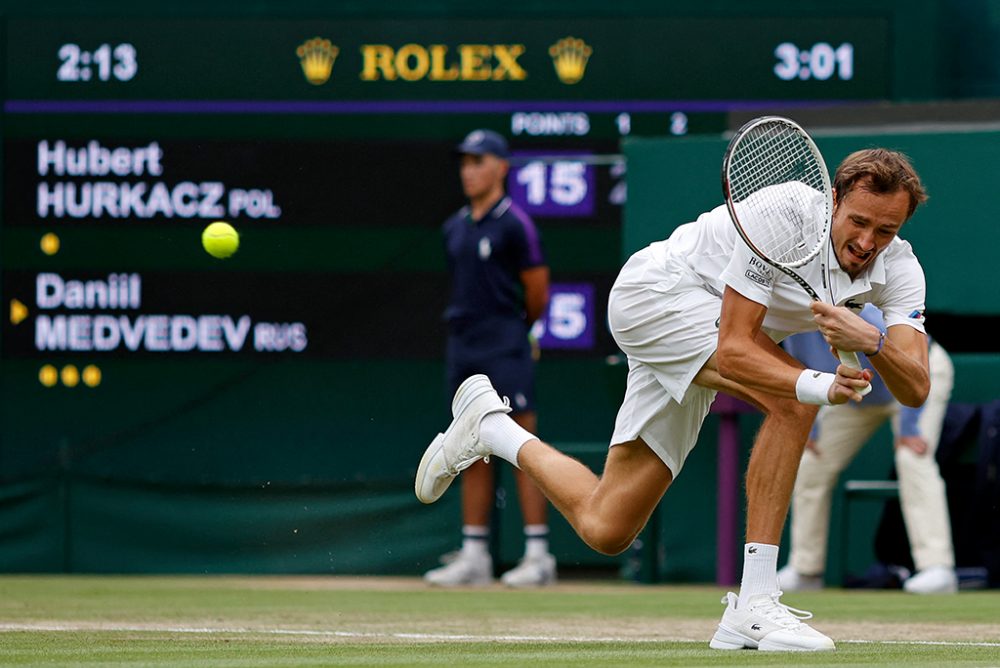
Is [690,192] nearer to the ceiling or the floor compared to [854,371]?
nearer to the ceiling

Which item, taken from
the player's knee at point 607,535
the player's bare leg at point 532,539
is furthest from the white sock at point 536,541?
the player's knee at point 607,535

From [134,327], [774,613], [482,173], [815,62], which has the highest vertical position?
[815,62]

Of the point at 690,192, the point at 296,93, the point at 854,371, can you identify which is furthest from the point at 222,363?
the point at 854,371

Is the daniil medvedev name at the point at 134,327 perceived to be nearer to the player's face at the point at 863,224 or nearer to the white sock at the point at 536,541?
the white sock at the point at 536,541

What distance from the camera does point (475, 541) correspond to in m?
8.89

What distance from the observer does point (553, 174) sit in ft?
32.4

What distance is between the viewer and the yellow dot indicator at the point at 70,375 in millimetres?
9945

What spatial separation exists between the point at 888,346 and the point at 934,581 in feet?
11.2

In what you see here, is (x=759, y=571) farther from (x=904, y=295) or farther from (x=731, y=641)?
(x=904, y=295)

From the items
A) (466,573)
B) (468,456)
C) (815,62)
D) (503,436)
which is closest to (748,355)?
(503,436)

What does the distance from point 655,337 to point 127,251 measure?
4.82 metres

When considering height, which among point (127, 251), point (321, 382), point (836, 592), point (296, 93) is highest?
point (296, 93)

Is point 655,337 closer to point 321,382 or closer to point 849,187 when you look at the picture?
point 849,187

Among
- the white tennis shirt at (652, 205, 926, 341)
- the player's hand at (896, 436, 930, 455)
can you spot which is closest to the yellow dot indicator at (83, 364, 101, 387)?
the player's hand at (896, 436, 930, 455)
